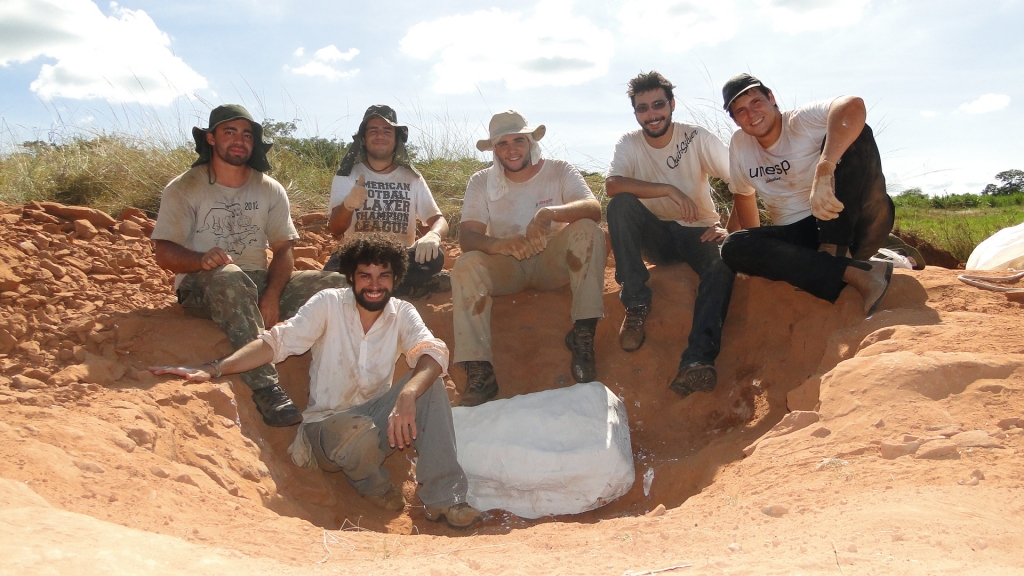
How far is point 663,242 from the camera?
471cm

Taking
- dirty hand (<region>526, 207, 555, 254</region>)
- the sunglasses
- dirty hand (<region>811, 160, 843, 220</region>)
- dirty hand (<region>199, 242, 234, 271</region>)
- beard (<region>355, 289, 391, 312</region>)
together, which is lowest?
beard (<region>355, 289, 391, 312</region>)

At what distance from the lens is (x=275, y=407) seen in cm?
376

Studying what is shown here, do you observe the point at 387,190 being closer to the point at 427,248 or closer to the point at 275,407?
the point at 427,248

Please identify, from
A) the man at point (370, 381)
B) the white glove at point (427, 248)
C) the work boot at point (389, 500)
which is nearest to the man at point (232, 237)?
the man at point (370, 381)

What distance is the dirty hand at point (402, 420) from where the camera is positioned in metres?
3.29

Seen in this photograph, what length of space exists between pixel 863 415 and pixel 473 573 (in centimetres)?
170

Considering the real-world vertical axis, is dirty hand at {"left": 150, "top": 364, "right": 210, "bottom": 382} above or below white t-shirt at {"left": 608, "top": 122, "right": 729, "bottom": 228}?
below

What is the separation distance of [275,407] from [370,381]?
1.66 ft

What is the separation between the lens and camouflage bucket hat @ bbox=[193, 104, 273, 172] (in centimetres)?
424

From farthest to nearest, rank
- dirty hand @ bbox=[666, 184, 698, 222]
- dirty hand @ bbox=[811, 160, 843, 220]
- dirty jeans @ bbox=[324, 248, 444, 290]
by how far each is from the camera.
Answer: dirty jeans @ bbox=[324, 248, 444, 290], dirty hand @ bbox=[666, 184, 698, 222], dirty hand @ bbox=[811, 160, 843, 220]

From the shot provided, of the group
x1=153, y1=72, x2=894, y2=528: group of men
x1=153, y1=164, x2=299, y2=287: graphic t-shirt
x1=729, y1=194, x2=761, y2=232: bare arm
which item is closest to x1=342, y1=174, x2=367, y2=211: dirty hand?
x1=153, y1=72, x2=894, y2=528: group of men

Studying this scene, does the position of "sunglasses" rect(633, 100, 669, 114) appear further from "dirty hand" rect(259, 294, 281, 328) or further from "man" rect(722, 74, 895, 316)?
"dirty hand" rect(259, 294, 281, 328)

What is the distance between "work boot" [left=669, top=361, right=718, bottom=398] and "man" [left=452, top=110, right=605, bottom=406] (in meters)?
0.52

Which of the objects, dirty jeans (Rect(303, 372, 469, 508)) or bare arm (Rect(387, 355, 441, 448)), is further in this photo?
dirty jeans (Rect(303, 372, 469, 508))
